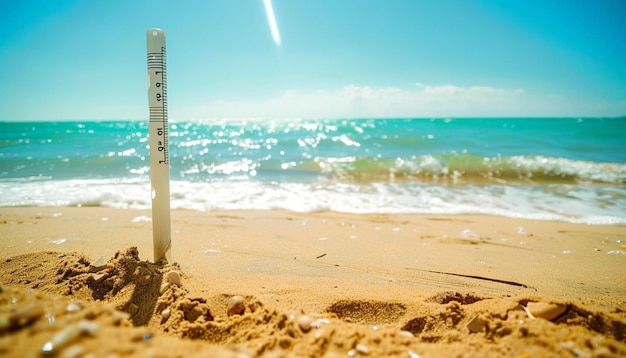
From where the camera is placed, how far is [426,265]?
3.50 meters

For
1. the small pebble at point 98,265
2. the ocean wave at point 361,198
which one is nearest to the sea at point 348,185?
the ocean wave at point 361,198

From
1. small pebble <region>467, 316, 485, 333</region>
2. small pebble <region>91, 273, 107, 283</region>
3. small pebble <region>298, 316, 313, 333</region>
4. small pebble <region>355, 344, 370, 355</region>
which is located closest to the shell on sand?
small pebble <region>467, 316, 485, 333</region>

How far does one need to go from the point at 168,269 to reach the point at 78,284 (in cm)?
62

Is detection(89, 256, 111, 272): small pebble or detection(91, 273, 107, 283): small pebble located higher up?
detection(89, 256, 111, 272): small pebble

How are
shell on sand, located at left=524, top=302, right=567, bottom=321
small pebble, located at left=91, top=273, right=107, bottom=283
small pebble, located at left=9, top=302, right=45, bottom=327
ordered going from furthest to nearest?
1. small pebble, located at left=91, top=273, right=107, bottom=283
2. shell on sand, located at left=524, top=302, right=567, bottom=321
3. small pebble, located at left=9, top=302, right=45, bottom=327

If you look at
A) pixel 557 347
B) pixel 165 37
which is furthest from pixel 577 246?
pixel 165 37

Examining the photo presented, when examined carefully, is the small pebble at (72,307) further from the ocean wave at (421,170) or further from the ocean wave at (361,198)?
the ocean wave at (421,170)

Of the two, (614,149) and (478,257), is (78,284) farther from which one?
(614,149)

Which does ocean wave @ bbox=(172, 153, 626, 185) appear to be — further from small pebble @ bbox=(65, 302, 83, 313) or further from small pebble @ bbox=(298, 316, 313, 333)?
small pebble @ bbox=(65, 302, 83, 313)

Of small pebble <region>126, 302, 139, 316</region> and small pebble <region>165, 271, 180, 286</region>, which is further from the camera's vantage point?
small pebble <region>165, 271, 180, 286</region>

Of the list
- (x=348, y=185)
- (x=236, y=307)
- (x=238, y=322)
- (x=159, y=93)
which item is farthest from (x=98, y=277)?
(x=348, y=185)

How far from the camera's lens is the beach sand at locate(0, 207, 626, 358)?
145cm

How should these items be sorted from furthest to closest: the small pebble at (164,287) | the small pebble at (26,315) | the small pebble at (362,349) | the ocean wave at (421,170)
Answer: the ocean wave at (421,170) → the small pebble at (164,287) → the small pebble at (362,349) → the small pebble at (26,315)

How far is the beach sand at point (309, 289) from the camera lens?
145 centimetres
